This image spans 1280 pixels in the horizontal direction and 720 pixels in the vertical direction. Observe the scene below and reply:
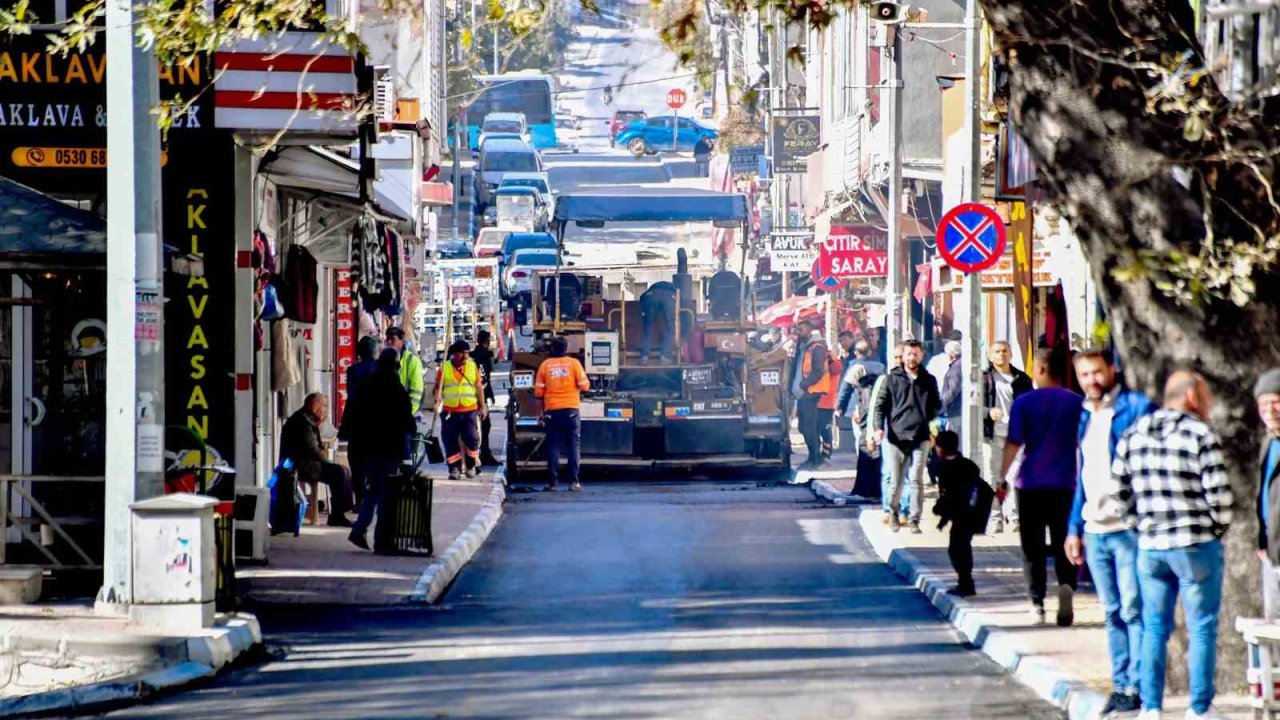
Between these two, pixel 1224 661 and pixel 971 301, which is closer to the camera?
pixel 1224 661

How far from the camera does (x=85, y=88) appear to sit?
613 inches

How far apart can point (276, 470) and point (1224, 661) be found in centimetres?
1000

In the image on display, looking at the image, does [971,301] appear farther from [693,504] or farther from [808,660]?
[808,660]

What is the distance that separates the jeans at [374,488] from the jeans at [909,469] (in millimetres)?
4780

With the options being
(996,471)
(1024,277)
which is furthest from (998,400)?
(1024,277)

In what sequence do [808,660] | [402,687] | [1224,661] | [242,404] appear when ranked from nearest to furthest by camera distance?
[1224,661], [402,687], [808,660], [242,404]

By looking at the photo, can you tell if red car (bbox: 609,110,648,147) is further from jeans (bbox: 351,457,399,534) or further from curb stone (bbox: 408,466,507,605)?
jeans (bbox: 351,457,399,534)

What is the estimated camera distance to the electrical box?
27.4 metres

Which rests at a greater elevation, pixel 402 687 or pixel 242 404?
Result: pixel 242 404

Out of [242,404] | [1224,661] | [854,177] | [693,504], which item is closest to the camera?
[1224,661]

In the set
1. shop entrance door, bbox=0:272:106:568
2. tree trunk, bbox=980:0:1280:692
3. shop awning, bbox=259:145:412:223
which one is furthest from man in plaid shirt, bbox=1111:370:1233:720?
shop awning, bbox=259:145:412:223

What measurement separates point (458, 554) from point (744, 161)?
38953 mm

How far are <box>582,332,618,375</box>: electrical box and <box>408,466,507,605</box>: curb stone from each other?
409 cm

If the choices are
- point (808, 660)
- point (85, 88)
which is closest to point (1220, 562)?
point (808, 660)
